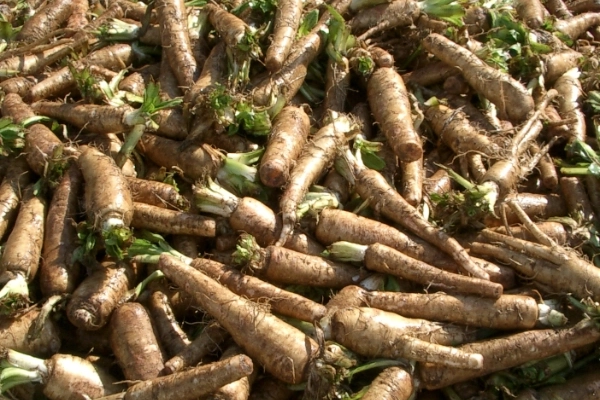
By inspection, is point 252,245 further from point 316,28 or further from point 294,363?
point 316,28

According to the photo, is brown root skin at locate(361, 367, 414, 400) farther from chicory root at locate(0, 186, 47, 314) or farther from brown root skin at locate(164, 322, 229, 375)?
chicory root at locate(0, 186, 47, 314)

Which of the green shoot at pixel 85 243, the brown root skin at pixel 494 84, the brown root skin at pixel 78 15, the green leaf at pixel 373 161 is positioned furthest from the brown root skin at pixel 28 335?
the brown root skin at pixel 494 84

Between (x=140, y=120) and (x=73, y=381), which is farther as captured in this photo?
(x=140, y=120)

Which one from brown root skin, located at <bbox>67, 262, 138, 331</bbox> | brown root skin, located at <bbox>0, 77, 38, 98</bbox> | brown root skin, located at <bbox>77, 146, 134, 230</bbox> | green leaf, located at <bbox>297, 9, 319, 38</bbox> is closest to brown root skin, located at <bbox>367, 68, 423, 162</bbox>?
green leaf, located at <bbox>297, 9, 319, 38</bbox>

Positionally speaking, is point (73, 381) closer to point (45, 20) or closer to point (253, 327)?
point (253, 327)

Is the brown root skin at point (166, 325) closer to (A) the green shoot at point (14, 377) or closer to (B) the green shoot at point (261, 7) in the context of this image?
(A) the green shoot at point (14, 377)

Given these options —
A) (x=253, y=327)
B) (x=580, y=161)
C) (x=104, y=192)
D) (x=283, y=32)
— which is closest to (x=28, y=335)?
(x=104, y=192)
